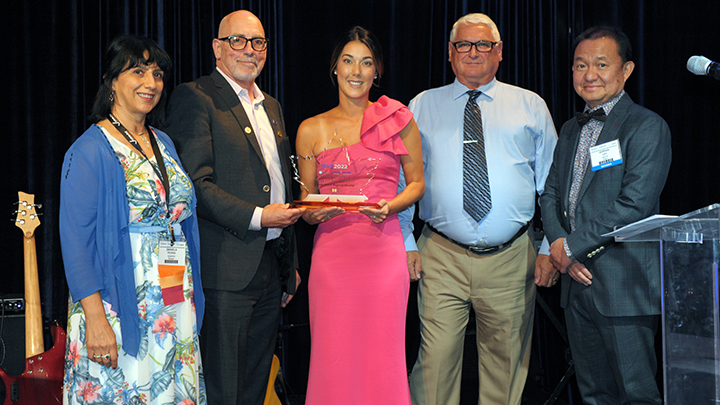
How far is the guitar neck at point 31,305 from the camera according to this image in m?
2.88

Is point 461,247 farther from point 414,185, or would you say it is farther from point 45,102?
point 45,102

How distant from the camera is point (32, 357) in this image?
288 cm

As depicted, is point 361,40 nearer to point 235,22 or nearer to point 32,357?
point 235,22

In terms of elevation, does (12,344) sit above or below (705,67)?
below

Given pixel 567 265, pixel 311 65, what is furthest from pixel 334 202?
pixel 311 65

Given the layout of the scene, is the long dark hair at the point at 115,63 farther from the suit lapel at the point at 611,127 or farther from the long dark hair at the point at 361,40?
the suit lapel at the point at 611,127

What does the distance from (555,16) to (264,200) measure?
9.48 feet

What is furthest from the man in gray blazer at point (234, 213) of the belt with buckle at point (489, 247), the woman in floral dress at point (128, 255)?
the belt with buckle at point (489, 247)

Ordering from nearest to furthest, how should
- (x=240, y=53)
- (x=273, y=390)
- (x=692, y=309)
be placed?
(x=692, y=309) → (x=240, y=53) → (x=273, y=390)

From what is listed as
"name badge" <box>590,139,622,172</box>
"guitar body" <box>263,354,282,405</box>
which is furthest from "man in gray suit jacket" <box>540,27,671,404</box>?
"guitar body" <box>263,354,282,405</box>

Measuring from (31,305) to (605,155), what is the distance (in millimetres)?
2839

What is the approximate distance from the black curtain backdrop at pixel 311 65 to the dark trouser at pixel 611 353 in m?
1.15

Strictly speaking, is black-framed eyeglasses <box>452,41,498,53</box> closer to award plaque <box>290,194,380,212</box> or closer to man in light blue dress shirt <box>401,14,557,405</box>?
man in light blue dress shirt <box>401,14,557,405</box>

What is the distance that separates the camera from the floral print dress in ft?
7.15
